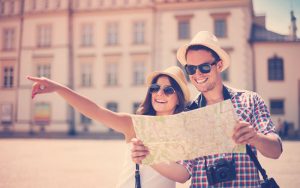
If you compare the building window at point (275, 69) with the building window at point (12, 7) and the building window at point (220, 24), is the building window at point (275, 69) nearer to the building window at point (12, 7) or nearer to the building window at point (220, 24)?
the building window at point (220, 24)

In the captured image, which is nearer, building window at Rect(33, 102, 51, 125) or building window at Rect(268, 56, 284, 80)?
building window at Rect(268, 56, 284, 80)

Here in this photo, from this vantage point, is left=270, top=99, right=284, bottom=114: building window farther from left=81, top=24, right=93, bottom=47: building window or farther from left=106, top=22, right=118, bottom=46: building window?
left=81, top=24, right=93, bottom=47: building window

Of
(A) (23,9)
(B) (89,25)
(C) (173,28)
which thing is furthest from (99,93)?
(A) (23,9)

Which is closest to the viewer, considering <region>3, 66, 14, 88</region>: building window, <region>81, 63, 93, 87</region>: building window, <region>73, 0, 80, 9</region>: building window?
<region>81, 63, 93, 87</region>: building window

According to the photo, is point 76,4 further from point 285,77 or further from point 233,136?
point 233,136

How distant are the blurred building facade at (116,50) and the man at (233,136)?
21.8m

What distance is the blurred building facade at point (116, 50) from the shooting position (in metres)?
23.9

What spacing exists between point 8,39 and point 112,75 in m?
11.0

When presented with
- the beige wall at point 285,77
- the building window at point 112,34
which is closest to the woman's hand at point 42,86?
the beige wall at point 285,77

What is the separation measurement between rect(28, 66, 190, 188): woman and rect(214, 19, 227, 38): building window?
73.7 ft

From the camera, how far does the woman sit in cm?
195

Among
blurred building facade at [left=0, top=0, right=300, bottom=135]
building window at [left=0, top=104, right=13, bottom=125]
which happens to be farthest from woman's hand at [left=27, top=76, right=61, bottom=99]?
building window at [left=0, top=104, right=13, bottom=125]

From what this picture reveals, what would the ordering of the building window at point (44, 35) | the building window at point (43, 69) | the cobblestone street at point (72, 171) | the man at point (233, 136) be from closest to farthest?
the man at point (233, 136)
the cobblestone street at point (72, 171)
the building window at point (43, 69)
the building window at point (44, 35)

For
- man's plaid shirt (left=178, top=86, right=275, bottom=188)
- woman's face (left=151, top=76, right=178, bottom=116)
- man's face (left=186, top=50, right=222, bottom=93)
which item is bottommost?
man's plaid shirt (left=178, top=86, right=275, bottom=188)
